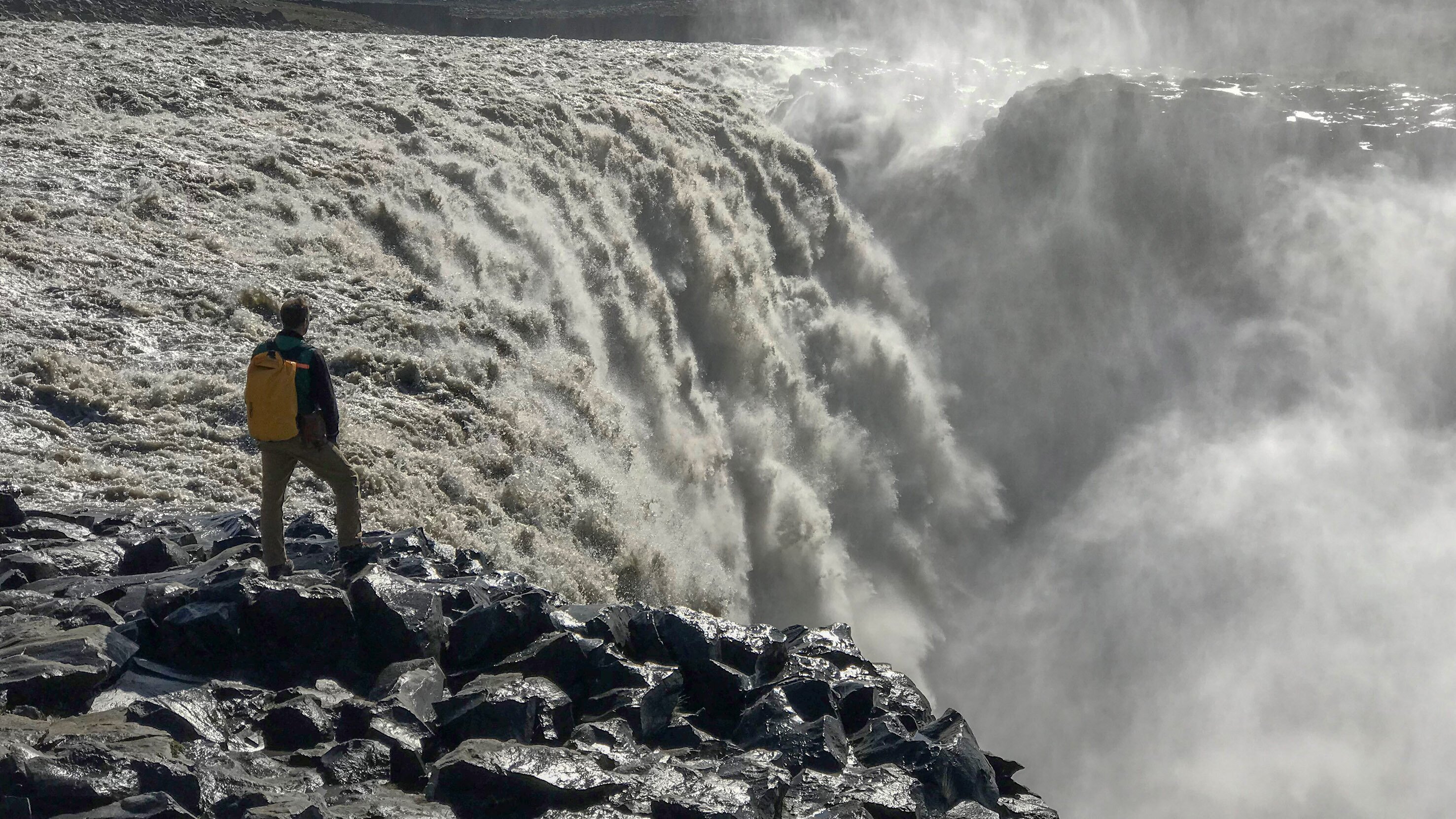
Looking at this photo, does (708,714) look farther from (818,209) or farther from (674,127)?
(818,209)

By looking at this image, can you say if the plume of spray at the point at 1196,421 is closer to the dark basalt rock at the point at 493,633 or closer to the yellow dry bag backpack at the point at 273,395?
the dark basalt rock at the point at 493,633

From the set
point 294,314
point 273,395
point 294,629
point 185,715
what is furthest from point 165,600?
point 294,314

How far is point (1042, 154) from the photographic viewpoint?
1164 inches

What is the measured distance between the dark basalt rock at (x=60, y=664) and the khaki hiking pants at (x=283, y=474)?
1.25m

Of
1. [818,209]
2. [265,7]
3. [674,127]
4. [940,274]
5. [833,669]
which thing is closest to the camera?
[833,669]

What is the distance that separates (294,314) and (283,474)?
104 centimetres

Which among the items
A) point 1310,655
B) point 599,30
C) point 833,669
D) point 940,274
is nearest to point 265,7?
point 599,30

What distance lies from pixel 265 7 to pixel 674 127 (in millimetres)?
26812

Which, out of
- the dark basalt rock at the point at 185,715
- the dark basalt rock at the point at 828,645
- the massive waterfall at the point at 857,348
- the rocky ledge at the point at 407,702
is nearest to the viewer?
the rocky ledge at the point at 407,702

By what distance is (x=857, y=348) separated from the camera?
985 inches

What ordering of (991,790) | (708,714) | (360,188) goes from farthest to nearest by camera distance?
(360,188) < (708,714) < (991,790)

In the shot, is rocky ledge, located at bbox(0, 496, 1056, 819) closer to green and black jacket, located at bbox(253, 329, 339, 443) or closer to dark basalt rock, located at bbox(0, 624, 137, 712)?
dark basalt rock, located at bbox(0, 624, 137, 712)

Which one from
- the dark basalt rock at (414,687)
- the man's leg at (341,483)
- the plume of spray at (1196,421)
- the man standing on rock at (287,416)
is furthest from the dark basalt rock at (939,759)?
the plume of spray at (1196,421)

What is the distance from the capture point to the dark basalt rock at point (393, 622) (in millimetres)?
6602
